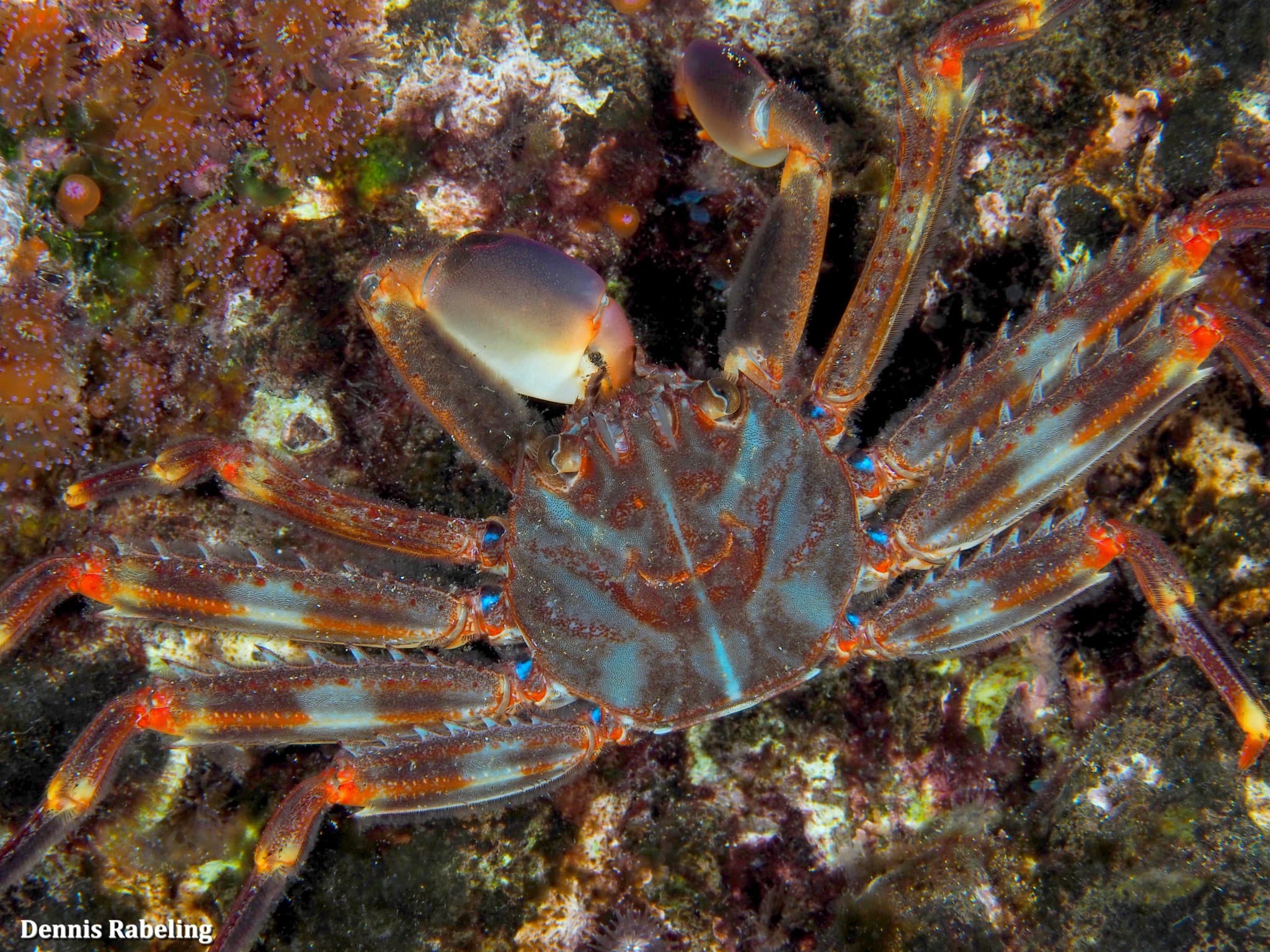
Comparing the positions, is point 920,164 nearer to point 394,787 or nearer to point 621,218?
point 621,218

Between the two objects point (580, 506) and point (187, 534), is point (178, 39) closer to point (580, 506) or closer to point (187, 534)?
point (187, 534)

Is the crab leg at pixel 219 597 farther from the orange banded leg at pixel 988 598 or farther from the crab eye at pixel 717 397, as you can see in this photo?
the orange banded leg at pixel 988 598

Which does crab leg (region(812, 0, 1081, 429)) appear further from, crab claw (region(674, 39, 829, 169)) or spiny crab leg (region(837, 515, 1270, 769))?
spiny crab leg (region(837, 515, 1270, 769))

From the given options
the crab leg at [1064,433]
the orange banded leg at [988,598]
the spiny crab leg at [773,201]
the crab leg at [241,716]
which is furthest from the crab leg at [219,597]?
the crab leg at [1064,433]

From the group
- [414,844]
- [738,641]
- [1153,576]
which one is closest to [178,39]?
[738,641]

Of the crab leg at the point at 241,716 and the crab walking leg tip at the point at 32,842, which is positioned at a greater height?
the crab leg at the point at 241,716

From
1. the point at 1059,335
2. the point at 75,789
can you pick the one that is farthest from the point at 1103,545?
the point at 75,789

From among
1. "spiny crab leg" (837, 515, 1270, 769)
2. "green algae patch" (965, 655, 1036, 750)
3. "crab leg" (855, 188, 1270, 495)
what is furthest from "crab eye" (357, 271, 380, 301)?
"green algae patch" (965, 655, 1036, 750)
